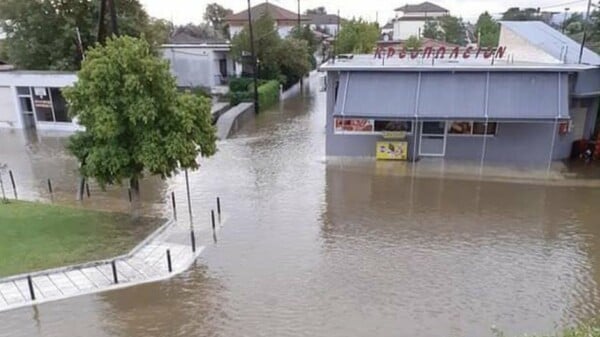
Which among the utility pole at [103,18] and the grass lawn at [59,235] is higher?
the utility pole at [103,18]

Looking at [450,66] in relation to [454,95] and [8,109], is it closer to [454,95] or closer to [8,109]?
[454,95]

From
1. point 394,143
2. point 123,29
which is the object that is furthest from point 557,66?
point 123,29

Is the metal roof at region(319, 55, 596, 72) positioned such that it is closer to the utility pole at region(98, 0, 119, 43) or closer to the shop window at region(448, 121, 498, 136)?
the shop window at region(448, 121, 498, 136)

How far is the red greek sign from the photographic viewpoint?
25.2 m

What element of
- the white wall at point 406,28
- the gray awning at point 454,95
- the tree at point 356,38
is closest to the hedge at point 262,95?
the gray awning at point 454,95

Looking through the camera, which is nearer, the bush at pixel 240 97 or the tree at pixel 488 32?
→ the bush at pixel 240 97

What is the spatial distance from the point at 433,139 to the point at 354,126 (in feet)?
12.0

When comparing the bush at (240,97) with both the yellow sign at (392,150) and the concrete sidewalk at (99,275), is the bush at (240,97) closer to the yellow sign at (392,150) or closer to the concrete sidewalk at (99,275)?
the yellow sign at (392,150)

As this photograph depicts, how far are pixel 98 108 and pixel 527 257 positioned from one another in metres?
12.4

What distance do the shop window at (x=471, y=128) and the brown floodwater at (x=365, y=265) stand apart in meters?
3.23

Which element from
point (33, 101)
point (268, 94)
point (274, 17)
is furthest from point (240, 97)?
point (274, 17)

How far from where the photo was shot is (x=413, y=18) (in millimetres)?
98812

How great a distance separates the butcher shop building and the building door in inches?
1.8

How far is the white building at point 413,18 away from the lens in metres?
96.0
